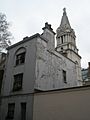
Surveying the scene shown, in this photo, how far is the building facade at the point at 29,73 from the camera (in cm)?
1461

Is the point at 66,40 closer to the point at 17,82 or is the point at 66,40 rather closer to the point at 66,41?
the point at 66,41

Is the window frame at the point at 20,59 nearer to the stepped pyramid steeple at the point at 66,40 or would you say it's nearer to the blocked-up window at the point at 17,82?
the blocked-up window at the point at 17,82

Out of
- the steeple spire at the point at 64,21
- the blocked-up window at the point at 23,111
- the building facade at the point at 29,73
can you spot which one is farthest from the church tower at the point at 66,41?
the blocked-up window at the point at 23,111

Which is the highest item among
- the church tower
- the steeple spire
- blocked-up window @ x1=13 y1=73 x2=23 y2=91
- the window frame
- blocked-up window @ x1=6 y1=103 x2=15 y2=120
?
the steeple spire

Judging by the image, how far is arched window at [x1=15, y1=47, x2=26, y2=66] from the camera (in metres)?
17.4

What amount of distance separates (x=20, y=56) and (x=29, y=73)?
337 centimetres

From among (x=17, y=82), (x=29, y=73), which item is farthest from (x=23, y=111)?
(x=29, y=73)

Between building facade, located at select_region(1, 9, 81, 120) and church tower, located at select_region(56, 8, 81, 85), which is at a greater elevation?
church tower, located at select_region(56, 8, 81, 85)

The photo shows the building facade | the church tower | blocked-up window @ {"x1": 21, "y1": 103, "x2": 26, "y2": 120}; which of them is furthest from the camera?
the church tower

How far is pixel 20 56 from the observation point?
58.3 feet

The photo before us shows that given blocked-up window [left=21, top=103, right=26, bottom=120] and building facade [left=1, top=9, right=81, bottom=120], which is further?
building facade [left=1, top=9, right=81, bottom=120]

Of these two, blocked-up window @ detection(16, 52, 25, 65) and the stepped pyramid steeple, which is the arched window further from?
the stepped pyramid steeple

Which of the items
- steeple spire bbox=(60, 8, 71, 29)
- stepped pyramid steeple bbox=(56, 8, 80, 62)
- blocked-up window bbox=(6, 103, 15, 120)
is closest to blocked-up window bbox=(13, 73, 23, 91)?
blocked-up window bbox=(6, 103, 15, 120)

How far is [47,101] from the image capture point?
485 inches
